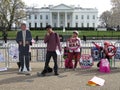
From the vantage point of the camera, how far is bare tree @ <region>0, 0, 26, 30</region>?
4179cm

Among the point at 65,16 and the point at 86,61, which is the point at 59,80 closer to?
the point at 86,61

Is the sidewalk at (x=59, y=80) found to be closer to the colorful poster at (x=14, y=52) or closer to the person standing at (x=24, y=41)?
the person standing at (x=24, y=41)

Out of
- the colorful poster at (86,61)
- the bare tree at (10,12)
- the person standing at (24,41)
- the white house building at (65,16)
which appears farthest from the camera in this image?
the white house building at (65,16)

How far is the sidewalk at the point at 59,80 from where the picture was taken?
912 cm

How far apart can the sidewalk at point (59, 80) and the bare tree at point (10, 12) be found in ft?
93.2

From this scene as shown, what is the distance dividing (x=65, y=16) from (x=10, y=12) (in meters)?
99.0

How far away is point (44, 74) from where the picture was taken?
436 inches

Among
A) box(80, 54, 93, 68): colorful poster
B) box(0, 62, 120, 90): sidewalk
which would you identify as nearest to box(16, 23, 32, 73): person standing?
box(0, 62, 120, 90): sidewalk

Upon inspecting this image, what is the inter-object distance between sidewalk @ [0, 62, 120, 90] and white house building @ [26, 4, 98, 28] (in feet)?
434

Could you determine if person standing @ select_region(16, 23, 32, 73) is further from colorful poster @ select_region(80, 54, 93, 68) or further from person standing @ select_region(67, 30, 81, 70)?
colorful poster @ select_region(80, 54, 93, 68)

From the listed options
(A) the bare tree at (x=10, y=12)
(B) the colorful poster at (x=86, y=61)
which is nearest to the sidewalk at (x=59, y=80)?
(B) the colorful poster at (x=86, y=61)

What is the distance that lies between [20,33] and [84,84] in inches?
135

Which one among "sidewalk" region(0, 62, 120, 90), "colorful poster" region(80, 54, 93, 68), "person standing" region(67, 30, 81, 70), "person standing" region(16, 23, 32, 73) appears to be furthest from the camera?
"colorful poster" region(80, 54, 93, 68)

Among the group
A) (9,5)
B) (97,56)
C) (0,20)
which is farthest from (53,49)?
(9,5)
